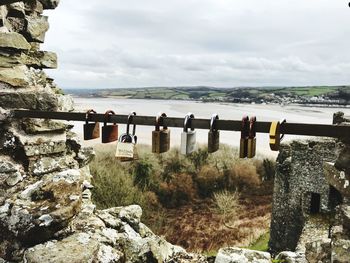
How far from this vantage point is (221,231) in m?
28.4

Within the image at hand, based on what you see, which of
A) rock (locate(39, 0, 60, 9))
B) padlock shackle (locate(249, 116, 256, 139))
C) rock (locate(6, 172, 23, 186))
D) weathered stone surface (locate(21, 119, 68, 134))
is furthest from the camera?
rock (locate(39, 0, 60, 9))

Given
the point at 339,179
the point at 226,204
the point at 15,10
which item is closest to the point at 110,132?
the point at 339,179

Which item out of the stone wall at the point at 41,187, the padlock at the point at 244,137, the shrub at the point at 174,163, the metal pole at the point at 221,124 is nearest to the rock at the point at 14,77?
the stone wall at the point at 41,187

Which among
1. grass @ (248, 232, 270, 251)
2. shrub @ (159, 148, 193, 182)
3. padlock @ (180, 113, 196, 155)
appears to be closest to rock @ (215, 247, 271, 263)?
padlock @ (180, 113, 196, 155)

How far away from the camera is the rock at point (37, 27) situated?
15.9 feet

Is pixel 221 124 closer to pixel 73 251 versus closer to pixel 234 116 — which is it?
pixel 73 251

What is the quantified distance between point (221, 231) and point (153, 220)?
17.9 ft

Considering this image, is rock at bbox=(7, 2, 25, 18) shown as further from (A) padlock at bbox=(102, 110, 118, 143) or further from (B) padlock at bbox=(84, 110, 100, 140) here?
(A) padlock at bbox=(102, 110, 118, 143)

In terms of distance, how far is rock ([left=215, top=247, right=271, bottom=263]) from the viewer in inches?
182

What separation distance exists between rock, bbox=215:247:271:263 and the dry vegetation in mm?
19390

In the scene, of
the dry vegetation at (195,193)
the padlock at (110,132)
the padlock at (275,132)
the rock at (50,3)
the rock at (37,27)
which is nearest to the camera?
the padlock at (275,132)

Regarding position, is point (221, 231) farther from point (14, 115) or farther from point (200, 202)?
point (14, 115)

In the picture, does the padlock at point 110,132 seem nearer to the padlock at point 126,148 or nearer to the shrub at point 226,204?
the padlock at point 126,148

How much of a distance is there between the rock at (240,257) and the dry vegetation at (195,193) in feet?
63.6
